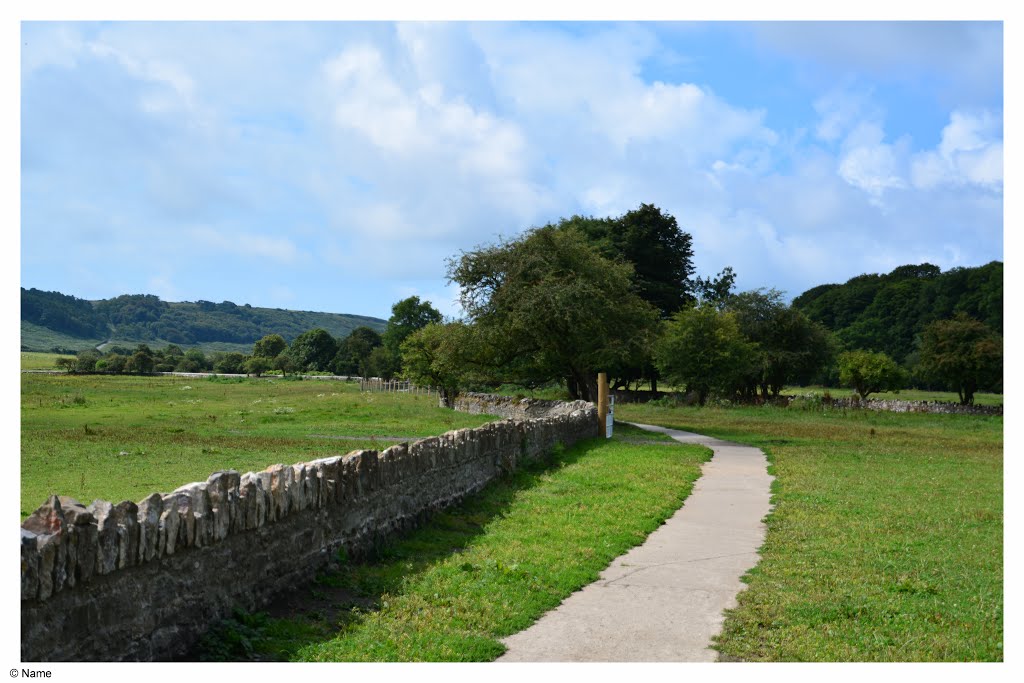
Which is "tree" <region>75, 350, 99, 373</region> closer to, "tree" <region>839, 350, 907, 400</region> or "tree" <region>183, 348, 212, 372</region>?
"tree" <region>183, 348, 212, 372</region>

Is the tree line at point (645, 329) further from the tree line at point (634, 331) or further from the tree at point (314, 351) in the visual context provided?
the tree at point (314, 351)

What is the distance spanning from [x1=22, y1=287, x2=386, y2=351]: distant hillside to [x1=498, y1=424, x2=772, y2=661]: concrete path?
11031 mm

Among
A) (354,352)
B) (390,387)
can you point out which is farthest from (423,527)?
(354,352)

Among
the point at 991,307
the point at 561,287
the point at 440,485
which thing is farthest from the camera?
the point at 991,307

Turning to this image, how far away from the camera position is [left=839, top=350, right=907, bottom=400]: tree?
62.9m

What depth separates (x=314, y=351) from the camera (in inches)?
5192

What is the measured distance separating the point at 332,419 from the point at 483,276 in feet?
25.0

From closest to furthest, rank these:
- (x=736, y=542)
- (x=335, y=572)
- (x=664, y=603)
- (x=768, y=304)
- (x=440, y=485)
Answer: (x=664, y=603) → (x=335, y=572) → (x=736, y=542) → (x=440, y=485) → (x=768, y=304)

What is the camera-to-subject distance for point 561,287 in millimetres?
28828

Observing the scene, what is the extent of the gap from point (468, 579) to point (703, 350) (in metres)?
43.9

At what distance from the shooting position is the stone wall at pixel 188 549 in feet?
14.9

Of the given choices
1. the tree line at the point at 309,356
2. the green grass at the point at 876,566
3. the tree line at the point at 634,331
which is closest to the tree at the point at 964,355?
the tree line at the point at 634,331
